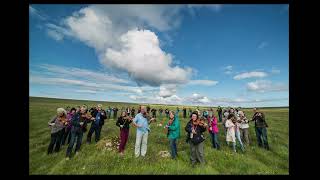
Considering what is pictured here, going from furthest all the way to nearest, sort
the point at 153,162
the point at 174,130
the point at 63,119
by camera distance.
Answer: the point at 63,119, the point at 174,130, the point at 153,162

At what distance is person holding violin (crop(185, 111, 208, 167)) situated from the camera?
493 inches

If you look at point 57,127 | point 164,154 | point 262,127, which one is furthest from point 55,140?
point 262,127

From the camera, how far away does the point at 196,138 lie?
12.5 meters

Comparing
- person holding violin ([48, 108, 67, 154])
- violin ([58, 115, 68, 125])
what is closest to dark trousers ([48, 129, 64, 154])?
person holding violin ([48, 108, 67, 154])

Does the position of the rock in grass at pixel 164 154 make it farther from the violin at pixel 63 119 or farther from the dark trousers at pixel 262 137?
the dark trousers at pixel 262 137

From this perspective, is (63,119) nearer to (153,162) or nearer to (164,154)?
(153,162)

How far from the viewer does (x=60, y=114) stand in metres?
14.1

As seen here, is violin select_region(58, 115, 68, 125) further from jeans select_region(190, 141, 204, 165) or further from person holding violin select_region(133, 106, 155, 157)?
jeans select_region(190, 141, 204, 165)

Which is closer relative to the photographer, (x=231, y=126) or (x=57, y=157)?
(x=57, y=157)

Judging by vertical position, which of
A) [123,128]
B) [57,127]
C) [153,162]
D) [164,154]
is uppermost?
[57,127]

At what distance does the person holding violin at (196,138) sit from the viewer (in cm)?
1253
